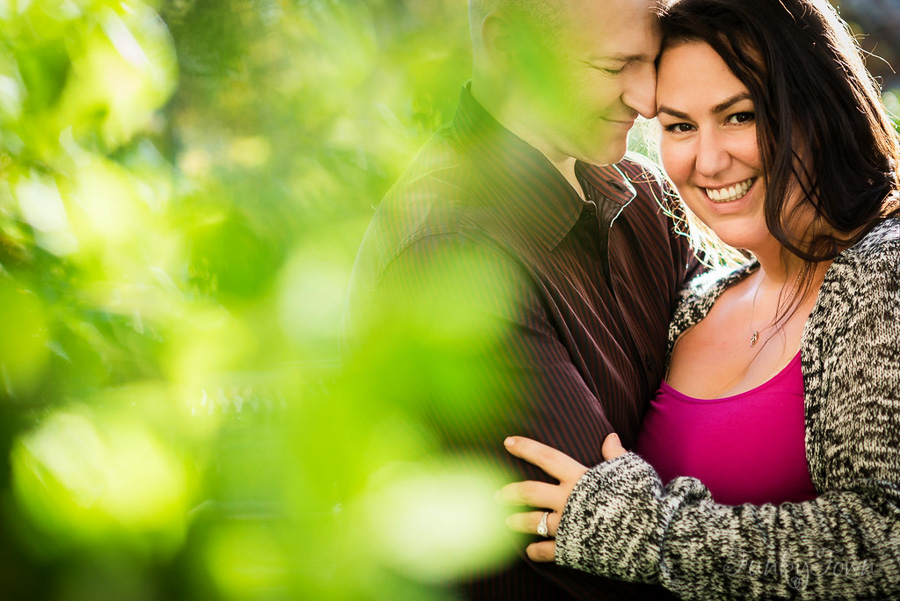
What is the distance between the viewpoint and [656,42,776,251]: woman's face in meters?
1.54

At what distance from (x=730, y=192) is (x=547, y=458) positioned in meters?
0.73

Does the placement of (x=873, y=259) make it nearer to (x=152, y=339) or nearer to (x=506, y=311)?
(x=506, y=311)

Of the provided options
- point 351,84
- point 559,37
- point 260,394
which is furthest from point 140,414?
point 559,37

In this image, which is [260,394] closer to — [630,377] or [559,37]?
[630,377]

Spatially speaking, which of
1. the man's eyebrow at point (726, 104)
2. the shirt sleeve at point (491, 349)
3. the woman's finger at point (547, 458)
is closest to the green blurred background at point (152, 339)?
the shirt sleeve at point (491, 349)

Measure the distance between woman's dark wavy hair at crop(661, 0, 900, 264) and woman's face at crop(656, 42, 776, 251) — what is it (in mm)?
31

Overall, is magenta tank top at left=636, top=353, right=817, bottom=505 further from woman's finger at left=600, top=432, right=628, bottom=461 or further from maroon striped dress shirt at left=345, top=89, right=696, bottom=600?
woman's finger at left=600, top=432, right=628, bottom=461

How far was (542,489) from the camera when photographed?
1.30m

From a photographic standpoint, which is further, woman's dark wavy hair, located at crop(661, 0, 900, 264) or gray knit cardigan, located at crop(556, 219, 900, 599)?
woman's dark wavy hair, located at crop(661, 0, 900, 264)

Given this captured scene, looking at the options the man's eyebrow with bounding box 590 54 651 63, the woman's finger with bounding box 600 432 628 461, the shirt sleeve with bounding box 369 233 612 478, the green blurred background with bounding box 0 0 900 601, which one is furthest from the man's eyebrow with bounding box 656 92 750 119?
the green blurred background with bounding box 0 0 900 601

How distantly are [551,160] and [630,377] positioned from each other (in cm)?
53

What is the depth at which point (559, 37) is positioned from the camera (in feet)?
5.48

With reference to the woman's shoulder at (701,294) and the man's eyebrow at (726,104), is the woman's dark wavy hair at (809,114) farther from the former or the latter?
the woman's shoulder at (701,294)

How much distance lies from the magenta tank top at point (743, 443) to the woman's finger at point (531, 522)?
387 mm
